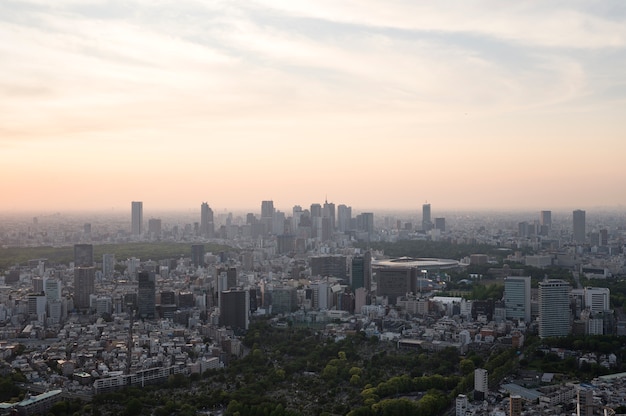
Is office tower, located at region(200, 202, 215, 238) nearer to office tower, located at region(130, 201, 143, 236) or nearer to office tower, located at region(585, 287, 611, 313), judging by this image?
office tower, located at region(130, 201, 143, 236)

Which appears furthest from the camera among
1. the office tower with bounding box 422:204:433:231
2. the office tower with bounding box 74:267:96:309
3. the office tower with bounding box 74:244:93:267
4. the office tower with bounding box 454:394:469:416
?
the office tower with bounding box 422:204:433:231

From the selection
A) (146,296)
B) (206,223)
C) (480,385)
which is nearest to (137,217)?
(206,223)

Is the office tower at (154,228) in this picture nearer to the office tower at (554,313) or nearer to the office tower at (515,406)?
the office tower at (554,313)

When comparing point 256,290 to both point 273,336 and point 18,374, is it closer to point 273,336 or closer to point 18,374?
point 273,336

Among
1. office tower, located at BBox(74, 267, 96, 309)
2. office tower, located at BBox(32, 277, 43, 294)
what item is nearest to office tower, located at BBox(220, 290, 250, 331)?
office tower, located at BBox(74, 267, 96, 309)

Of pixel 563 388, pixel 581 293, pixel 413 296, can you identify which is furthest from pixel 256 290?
pixel 563 388

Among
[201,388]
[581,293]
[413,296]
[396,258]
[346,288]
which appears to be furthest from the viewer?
[396,258]
